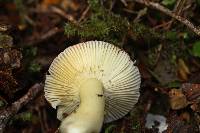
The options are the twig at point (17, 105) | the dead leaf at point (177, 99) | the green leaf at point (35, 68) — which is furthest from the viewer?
the green leaf at point (35, 68)

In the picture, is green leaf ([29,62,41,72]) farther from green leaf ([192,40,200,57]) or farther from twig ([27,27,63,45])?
green leaf ([192,40,200,57])

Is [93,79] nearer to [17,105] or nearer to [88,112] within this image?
[88,112]

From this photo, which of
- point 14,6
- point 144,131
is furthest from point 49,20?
point 144,131

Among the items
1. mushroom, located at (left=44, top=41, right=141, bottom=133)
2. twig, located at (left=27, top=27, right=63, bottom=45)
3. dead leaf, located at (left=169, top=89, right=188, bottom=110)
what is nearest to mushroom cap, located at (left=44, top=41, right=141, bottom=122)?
mushroom, located at (left=44, top=41, right=141, bottom=133)

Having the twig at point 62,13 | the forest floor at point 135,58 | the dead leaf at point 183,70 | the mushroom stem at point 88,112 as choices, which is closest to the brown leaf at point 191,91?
the forest floor at point 135,58

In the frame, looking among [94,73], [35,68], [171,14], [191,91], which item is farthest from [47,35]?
[191,91]

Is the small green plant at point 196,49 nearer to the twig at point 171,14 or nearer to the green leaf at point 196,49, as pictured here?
the green leaf at point 196,49

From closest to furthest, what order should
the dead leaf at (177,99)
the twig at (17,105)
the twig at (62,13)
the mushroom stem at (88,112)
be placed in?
the mushroom stem at (88,112) < the twig at (17,105) < the dead leaf at (177,99) < the twig at (62,13)
